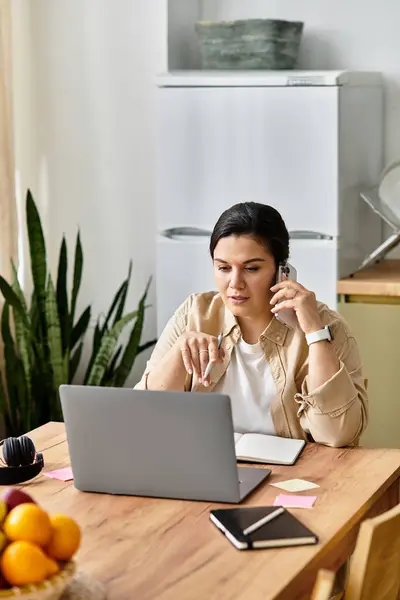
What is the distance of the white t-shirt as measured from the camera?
279 cm

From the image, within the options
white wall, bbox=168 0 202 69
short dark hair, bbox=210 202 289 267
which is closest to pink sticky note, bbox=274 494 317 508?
short dark hair, bbox=210 202 289 267

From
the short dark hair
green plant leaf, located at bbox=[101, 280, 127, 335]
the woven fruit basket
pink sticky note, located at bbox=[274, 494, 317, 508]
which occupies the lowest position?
green plant leaf, located at bbox=[101, 280, 127, 335]

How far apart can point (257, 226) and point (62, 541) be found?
4.10 feet

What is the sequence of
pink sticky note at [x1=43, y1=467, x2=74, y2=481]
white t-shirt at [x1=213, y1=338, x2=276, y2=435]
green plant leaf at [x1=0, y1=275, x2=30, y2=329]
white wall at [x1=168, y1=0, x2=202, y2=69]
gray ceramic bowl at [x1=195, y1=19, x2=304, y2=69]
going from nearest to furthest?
pink sticky note at [x1=43, y1=467, x2=74, y2=481]
white t-shirt at [x1=213, y1=338, x2=276, y2=435]
green plant leaf at [x1=0, y1=275, x2=30, y2=329]
gray ceramic bowl at [x1=195, y1=19, x2=304, y2=69]
white wall at [x1=168, y1=0, x2=202, y2=69]

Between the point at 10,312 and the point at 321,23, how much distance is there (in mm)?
1713

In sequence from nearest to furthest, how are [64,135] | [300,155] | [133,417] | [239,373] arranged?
[133,417] < [239,373] < [300,155] < [64,135]

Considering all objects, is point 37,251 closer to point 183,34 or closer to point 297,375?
point 183,34

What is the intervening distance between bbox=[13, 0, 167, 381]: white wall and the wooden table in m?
2.07

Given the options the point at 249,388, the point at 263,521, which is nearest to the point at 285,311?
the point at 249,388

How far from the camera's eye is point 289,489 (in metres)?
2.34

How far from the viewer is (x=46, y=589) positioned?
5.57 ft

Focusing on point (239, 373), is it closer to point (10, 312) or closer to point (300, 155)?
point (300, 155)

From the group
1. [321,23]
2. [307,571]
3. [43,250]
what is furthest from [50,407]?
[307,571]

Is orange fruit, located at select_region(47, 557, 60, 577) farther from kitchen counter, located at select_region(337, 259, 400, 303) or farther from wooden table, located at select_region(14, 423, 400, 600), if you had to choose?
kitchen counter, located at select_region(337, 259, 400, 303)
